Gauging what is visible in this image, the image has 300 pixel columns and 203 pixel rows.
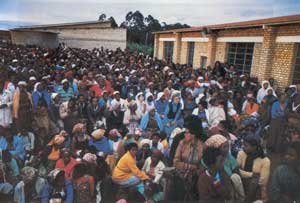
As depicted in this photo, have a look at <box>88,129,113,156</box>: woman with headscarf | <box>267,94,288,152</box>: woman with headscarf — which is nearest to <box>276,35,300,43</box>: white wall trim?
<box>267,94,288,152</box>: woman with headscarf

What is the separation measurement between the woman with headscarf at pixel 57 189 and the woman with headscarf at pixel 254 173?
56.1 inches

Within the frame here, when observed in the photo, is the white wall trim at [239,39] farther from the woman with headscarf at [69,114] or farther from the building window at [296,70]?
the woman with headscarf at [69,114]

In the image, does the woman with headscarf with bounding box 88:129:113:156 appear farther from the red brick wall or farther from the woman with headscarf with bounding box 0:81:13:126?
the red brick wall

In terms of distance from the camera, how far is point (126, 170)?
99.2 inches

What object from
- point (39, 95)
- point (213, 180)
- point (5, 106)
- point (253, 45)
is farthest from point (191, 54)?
point (5, 106)

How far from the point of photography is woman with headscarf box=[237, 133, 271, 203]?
8.73ft

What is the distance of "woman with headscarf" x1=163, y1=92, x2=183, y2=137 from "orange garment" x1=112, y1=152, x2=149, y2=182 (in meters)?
0.42

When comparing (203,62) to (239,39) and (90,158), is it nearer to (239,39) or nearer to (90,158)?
(239,39)

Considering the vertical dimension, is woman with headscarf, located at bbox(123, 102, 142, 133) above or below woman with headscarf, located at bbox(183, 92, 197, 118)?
below

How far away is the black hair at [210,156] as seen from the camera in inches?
103

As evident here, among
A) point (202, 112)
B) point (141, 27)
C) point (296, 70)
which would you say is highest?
point (141, 27)

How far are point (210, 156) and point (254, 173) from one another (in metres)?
0.43

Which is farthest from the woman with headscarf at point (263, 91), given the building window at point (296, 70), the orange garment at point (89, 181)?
the orange garment at point (89, 181)

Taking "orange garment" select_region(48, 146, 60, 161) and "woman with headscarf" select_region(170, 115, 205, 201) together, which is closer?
"orange garment" select_region(48, 146, 60, 161)
